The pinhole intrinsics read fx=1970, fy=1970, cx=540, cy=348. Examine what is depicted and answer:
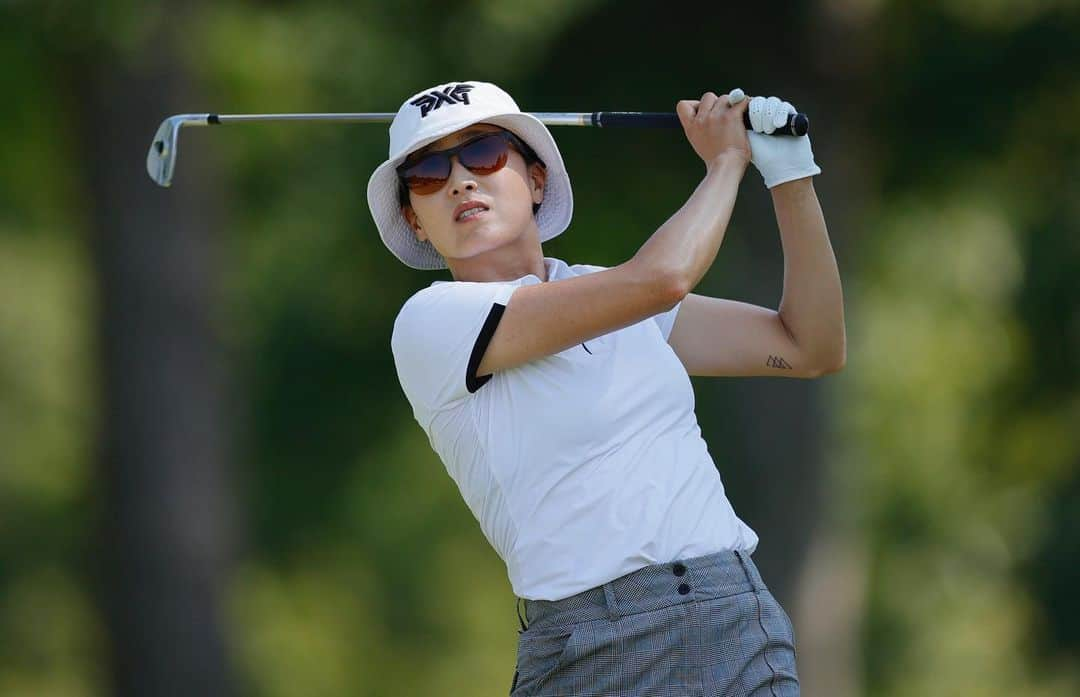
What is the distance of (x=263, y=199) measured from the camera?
581 inches

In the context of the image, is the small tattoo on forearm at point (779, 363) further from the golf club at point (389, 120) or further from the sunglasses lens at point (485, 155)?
the sunglasses lens at point (485, 155)

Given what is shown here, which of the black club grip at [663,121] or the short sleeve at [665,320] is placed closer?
the black club grip at [663,121]

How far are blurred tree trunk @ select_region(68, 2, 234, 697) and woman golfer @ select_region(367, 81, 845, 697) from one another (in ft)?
22.7

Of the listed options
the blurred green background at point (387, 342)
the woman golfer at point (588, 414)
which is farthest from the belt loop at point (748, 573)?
the blurred green background at point (387, 342)

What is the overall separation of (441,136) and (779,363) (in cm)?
98

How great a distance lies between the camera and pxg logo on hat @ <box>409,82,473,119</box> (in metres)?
4.32

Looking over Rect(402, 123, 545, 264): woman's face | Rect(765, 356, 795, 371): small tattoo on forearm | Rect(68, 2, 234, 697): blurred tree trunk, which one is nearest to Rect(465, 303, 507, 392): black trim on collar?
Rect(402, 123, 545, 264): woman's face

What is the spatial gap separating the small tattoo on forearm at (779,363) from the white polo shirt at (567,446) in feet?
1.54

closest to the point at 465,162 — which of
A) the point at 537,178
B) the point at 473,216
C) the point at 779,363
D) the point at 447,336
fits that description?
the point at 473,216

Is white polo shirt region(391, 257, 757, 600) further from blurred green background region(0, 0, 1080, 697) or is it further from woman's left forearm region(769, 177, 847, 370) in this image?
blurred green background region(0, 0, 1080, 697)

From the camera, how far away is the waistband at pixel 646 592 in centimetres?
390

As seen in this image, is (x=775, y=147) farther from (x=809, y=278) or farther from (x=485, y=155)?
(x=485, y=155)

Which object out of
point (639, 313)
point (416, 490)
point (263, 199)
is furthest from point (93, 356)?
point (639, 313)

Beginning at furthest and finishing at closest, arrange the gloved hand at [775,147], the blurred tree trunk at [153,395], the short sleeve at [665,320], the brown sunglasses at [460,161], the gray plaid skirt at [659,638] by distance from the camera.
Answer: the blurred tree trunk at [153,395] < the short sleeve at [665,320] < the brown sunglasses at [460,161] < the gloved hand at [775,147] < the gray plaid skirt at [659,638]
